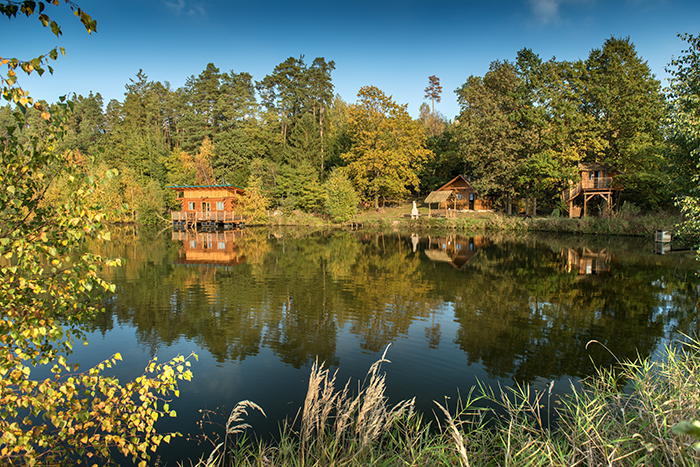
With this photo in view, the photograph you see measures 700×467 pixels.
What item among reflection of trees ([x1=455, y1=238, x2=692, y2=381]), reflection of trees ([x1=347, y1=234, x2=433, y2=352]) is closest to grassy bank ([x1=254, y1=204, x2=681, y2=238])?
reflection of trees ([x1=455, y1=238, x2=692, y2=381])

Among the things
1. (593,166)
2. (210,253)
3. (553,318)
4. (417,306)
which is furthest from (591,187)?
(210,253)

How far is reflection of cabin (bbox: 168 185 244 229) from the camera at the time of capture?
45812 millimetres

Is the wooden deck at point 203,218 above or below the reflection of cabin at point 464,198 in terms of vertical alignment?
below

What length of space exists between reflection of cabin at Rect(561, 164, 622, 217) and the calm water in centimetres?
1623

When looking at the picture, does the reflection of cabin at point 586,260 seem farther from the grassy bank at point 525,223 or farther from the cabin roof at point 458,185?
A: the cabin roof at point 458,185

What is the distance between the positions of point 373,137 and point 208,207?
2170 cm

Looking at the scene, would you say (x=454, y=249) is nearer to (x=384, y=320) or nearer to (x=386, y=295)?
(x=386, y=295)

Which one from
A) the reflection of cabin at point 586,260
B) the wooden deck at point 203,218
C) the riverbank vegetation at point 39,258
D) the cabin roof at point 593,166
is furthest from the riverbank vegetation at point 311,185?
the reflection of cabin at point 586,260

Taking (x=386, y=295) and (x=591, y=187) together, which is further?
(x=591, y=187)

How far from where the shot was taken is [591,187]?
37.5 meters

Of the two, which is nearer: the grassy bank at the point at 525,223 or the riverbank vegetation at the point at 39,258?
the riverbank vegetation at the point at 39,258

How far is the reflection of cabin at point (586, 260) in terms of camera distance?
19.0 meters

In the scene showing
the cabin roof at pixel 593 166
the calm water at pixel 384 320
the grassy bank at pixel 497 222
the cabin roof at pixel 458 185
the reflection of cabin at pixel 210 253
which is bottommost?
the calm water at pixel 384 320

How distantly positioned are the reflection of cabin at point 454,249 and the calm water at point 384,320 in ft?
1.34
